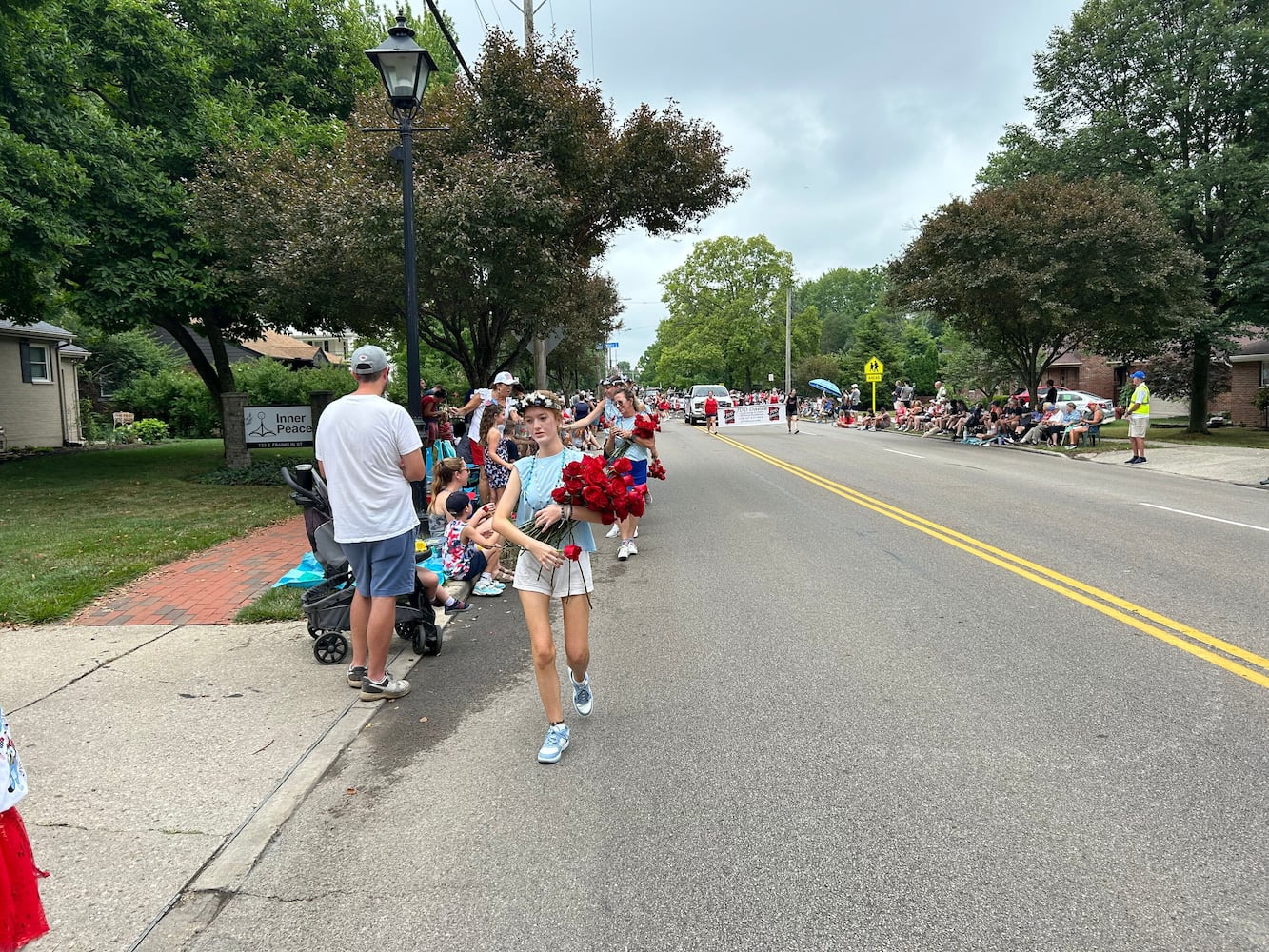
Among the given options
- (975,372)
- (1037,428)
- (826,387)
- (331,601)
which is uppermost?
(975,372)

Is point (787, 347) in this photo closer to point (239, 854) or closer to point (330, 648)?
point (330, 648)

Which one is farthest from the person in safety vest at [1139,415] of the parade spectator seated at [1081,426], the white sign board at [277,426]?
the white sign board at [277,426]

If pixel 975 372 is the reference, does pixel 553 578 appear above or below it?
below

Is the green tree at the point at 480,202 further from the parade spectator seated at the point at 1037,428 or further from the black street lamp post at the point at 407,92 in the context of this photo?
the parade spectator seated at the point at 1037,428

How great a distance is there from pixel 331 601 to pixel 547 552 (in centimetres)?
241

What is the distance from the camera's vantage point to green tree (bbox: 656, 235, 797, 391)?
67625 mm

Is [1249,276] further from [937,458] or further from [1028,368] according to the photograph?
[937,458]

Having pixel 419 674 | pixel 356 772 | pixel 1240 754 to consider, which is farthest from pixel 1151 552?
pixel 356 772

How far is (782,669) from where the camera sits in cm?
536

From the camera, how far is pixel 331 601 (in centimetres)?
566

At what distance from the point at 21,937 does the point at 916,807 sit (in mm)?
3232

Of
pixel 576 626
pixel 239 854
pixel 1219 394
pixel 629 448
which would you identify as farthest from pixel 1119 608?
pixel 1219 394

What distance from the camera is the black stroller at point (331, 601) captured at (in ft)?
18.5

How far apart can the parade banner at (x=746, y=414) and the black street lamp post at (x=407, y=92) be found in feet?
98.4
